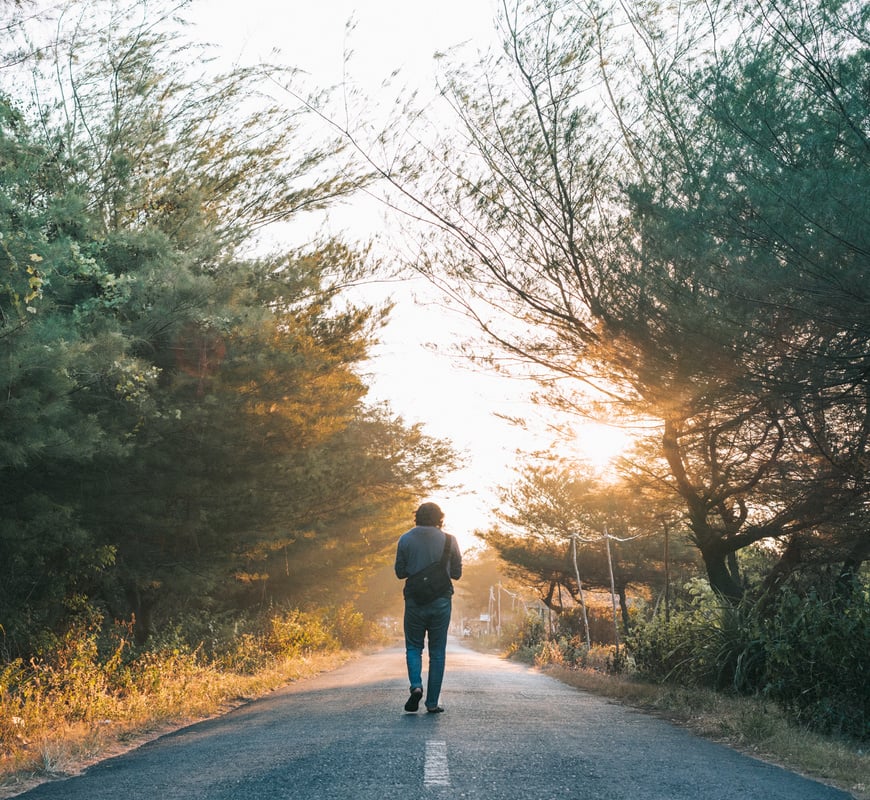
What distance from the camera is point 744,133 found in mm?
6836

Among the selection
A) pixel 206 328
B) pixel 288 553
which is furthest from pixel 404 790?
pixel 288 553

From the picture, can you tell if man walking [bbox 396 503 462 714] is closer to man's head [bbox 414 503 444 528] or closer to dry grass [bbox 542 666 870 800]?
man's head [bbox 414 503 444 528]

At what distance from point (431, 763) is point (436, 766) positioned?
0.11 m

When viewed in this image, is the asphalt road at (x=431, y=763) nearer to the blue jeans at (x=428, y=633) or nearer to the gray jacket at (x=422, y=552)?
the blue jeans at (x=428, y=633)

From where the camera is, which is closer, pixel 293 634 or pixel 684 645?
pixel 684 645

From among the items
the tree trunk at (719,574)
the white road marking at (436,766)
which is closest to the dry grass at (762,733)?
the tree trunk at (719,574)

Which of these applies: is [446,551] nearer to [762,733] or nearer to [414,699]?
[414,699]

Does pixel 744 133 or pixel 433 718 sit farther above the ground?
pixel 744 133

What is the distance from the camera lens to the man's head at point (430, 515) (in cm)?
848

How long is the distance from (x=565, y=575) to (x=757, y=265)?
34.6 m

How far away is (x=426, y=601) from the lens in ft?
27.2

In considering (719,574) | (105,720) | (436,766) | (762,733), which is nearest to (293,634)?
(719,574)

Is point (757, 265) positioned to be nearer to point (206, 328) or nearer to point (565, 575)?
point (206, 328)

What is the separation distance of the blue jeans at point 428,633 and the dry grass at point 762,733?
2696mm
